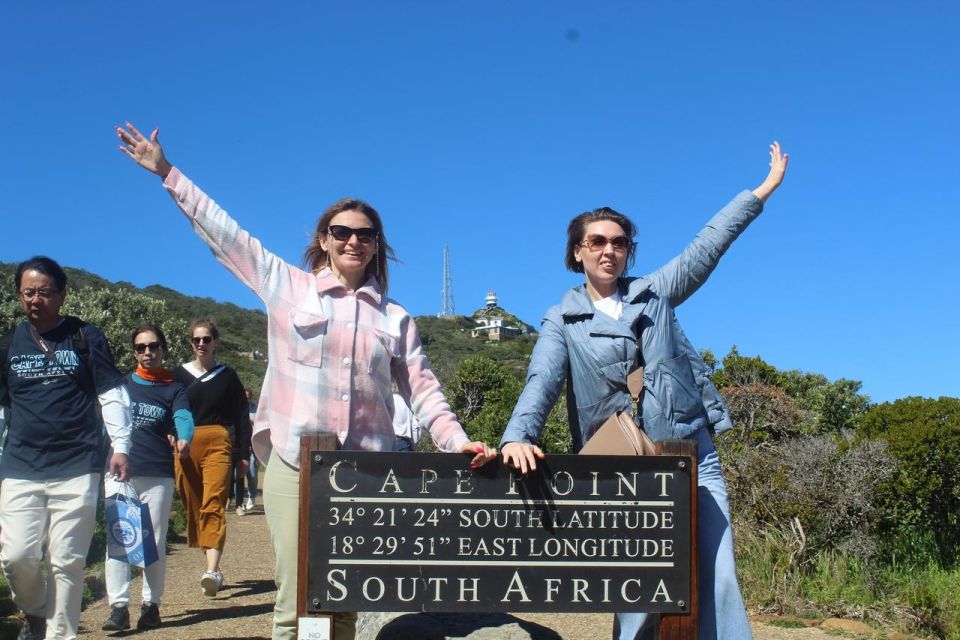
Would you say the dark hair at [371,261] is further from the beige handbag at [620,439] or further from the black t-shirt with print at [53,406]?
the black t-shirt with print at [53,406]

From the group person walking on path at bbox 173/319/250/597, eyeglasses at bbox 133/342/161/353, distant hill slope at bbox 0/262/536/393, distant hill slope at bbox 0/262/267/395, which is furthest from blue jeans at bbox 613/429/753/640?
distant hill slope at bbox 0/262/267/395

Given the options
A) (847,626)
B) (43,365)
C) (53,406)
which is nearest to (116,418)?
(53,406)

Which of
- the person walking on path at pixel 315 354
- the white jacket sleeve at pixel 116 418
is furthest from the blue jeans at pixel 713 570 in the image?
the white jacket sleeve at pixel 116 418

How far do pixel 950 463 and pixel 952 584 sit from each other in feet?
5.36

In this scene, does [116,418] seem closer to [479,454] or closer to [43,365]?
[43,365]

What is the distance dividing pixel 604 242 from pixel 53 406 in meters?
3.23

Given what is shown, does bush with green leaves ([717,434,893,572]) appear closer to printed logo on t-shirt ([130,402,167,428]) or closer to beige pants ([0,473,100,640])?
printed logo on t-shirt ([130,402,167,428])

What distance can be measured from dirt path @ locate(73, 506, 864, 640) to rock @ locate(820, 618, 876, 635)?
0.12 meters

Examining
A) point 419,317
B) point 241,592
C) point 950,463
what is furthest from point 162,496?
point 419,317

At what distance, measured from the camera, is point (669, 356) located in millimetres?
3623

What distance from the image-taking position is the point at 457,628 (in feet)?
17.5

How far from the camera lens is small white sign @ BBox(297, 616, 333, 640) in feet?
10.9

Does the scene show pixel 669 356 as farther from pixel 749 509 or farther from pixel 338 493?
pixel 749 509

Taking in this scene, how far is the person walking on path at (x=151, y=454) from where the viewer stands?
252 inches
